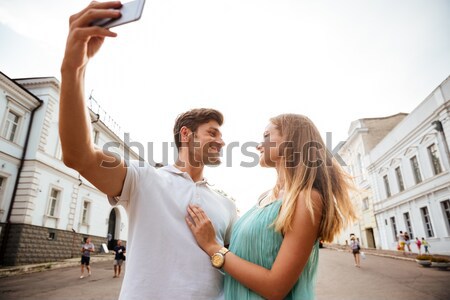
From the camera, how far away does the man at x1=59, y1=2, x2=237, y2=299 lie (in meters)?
1.22

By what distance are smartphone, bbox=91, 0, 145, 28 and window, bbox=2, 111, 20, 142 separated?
18.3 m

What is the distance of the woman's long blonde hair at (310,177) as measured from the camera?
1.83 m

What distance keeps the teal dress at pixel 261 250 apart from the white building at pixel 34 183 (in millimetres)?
16979

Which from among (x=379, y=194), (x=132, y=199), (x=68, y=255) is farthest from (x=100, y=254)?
(x=379, y=194)

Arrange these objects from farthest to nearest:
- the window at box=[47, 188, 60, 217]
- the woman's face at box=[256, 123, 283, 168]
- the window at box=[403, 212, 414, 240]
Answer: the window at box=[403, 212, 414, 240] < the window at box=[47, 188, 60, 217] < the woman's face at box=[256, 123, 283, 168]

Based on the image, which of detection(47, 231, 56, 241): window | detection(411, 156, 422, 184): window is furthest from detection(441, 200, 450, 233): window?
detection(47, 231, 56, 241): window

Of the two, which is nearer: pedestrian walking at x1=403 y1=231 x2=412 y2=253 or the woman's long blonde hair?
the woman's long blonde hair

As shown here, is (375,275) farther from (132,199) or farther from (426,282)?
(132,199)

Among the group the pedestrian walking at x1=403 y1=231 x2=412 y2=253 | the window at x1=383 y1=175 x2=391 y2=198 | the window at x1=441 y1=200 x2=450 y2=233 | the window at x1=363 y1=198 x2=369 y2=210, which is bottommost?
the pedestrian walking at x1=403 y1=231 x2=412 y2=253

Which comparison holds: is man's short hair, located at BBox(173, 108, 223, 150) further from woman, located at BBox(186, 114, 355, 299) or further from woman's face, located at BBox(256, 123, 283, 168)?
woman, located at BBox(186, 114, 355, 299)

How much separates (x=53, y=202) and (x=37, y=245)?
3170 millimetres

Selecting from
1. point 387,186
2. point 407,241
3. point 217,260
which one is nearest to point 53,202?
point 217,260

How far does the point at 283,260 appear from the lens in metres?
1.68

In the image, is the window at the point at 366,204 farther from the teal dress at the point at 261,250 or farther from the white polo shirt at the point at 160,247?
the white polo shirt at the point at 160,247
